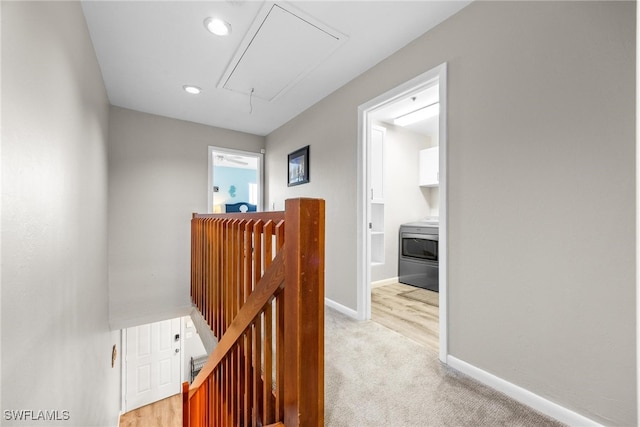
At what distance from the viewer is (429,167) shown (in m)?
4.09

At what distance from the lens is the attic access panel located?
1.79 meters

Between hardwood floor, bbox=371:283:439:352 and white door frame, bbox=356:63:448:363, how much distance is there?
25 centimetres

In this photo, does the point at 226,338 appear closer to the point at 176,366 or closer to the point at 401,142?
the point at 401,142

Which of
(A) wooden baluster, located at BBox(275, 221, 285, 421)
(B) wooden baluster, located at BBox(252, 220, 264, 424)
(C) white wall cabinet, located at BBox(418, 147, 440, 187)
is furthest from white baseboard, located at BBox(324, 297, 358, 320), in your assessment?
(C) white wall cabinet, located at BBox(418, 147, 440, 187)

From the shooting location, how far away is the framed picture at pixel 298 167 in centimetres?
317

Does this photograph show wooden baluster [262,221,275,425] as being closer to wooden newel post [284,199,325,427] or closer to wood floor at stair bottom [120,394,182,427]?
wooden newel post [284,199,325,427]

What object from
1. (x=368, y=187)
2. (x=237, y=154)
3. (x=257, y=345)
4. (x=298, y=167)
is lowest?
(x=257, y=345)

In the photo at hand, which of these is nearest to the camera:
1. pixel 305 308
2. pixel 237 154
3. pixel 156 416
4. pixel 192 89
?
pixel 305 308

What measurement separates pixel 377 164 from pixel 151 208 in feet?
10.6

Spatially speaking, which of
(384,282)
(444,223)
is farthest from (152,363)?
(444,223)

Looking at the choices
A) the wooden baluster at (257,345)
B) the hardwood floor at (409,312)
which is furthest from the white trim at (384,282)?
the wooden baluster at (257,345)

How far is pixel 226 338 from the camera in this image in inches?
51.3

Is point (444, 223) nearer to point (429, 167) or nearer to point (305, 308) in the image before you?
point (305, 308)

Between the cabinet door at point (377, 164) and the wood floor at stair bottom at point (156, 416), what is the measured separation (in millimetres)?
4902
